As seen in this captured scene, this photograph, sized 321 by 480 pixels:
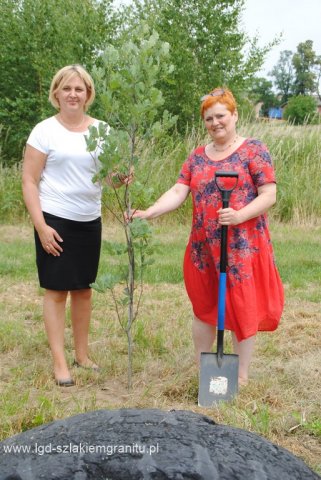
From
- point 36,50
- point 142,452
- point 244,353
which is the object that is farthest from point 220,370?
point 36,50

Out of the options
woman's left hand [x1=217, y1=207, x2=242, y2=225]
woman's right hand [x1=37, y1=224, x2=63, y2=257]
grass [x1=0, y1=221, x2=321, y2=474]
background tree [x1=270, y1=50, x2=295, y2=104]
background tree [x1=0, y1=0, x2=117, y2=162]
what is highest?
background tree [x1=270, y1=50, x2=295, y2=104]

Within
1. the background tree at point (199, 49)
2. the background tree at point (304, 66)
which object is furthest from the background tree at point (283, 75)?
the background tree at point (199, 49)

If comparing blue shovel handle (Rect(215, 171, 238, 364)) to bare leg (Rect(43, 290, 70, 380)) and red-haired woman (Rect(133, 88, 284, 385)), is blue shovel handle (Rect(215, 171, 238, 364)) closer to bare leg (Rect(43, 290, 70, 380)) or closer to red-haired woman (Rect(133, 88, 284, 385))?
red-haired woman (Rect(133, 88, 284, 385))

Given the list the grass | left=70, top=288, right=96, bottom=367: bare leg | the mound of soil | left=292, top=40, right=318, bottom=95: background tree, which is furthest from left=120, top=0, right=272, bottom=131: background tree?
left=292, top=40, right=318, bottom=95: background tree

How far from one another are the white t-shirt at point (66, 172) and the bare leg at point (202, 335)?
34.3 inches

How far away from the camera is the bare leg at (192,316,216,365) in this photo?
151 inches

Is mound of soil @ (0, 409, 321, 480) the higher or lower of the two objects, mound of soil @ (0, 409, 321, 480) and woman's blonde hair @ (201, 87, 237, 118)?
the lower

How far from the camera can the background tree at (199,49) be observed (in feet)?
44.2

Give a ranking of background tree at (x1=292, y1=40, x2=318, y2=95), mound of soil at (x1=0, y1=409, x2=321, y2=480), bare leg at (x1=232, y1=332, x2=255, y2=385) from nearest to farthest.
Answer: mound of soil at (x1=0, y1=409, x2=321, y2=480)
bare leg at (x1=232, y1=332, x2=255, y2=385)
background tree at (x1=292, y1=40, x2=318, y2=95)

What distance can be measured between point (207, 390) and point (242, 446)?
263 cm

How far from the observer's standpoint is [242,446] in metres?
0.99

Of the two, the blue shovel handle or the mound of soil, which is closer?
the mound of soil

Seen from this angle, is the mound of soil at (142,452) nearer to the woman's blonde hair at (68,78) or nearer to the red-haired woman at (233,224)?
the red-haired woman at (233,224)

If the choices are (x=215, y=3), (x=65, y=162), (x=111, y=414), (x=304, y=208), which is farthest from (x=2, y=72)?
(x=111, y=414)
